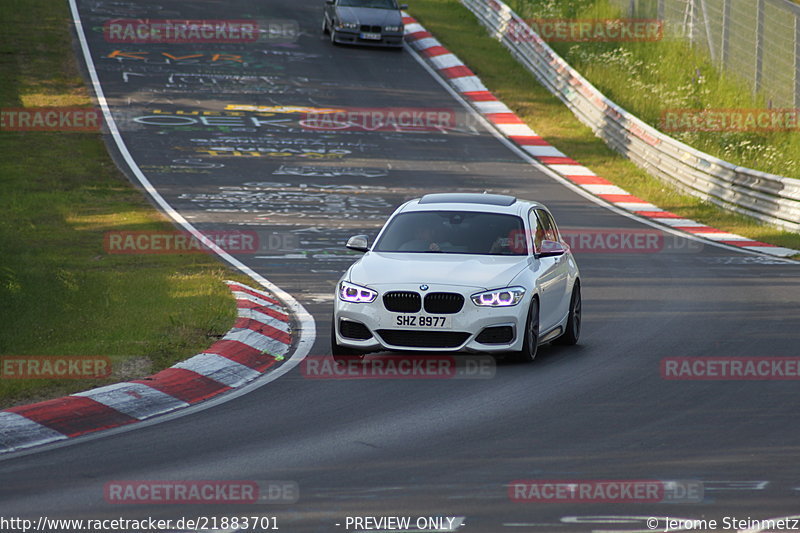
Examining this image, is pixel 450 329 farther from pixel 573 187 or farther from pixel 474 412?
pixel 573 187

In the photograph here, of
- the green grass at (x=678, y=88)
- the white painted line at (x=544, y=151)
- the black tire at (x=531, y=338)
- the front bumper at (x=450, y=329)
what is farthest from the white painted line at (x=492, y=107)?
the front bumper at (x=450, y=329)

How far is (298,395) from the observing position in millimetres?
10633

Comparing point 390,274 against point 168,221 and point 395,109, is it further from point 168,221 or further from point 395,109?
point 395,109

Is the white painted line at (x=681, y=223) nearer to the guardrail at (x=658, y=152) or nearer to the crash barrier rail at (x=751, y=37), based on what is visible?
the guardrail at (x=658, y=152)

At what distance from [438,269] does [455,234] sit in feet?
3.26

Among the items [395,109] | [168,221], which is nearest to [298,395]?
[168,221]

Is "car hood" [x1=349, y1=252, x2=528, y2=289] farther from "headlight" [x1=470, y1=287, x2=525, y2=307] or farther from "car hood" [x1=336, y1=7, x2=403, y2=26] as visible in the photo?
"car hood" [x1=336, y1=7, x2=403, y2=26]

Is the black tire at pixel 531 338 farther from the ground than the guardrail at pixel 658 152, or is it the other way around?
the black tire at pixel 531 338

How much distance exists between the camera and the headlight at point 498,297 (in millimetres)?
11758

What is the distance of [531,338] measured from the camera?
12156mm

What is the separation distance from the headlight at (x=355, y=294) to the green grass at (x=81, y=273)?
4.76 feet

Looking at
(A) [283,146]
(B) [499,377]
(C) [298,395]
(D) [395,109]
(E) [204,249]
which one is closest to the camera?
(C) [298,395]

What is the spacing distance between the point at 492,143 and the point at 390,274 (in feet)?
62.7

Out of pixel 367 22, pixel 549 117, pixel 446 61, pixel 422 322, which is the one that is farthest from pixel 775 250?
pixel 367 22
